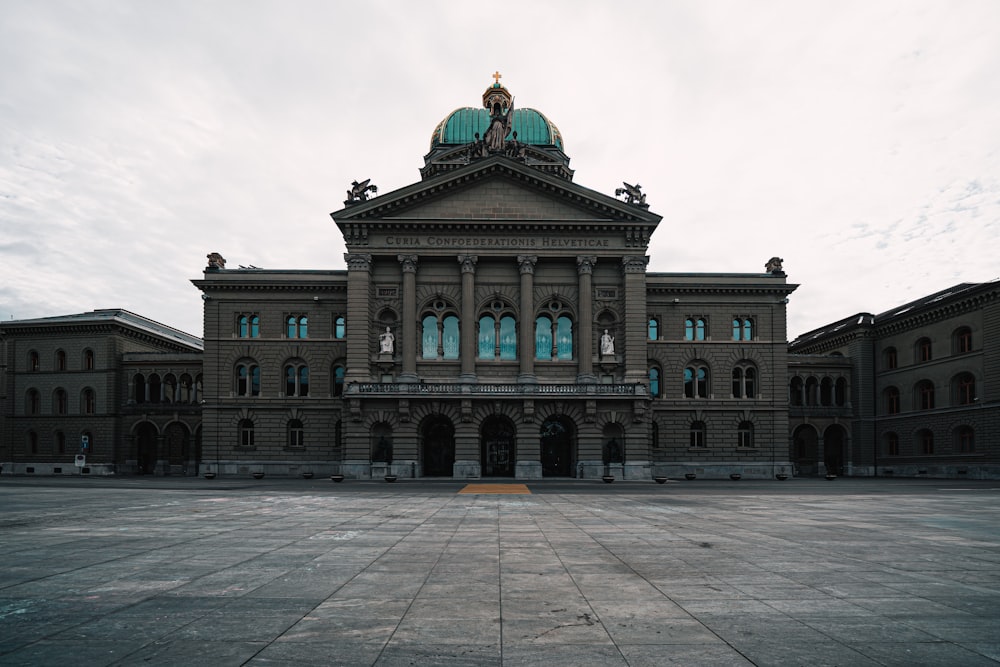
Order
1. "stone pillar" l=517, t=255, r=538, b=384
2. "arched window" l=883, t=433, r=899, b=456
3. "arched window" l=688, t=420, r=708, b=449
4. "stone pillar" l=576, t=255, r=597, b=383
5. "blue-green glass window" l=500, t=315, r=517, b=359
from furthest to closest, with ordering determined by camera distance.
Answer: "arched window" l=883, t=433, r=899, b=456 < "arched window" l=688, t=420, r=708, b=449 < "blue-green glass window" l=500, t=315, r=517, b=359 < "stone pillar" l=576, t=255, r=597, b=383 < "stone pillar" l=517, t=255, r=538, b=384

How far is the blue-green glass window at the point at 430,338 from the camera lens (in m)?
61.1

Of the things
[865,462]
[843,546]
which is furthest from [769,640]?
[865,462]

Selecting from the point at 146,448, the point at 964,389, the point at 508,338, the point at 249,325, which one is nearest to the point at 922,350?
the point at 964,389

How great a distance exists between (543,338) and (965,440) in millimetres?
34881

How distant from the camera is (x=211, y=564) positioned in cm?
1336

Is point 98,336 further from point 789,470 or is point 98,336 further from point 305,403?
point 789,470

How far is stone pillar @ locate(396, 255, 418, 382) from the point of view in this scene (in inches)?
2352

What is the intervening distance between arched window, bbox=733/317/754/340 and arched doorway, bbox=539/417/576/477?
17.6m

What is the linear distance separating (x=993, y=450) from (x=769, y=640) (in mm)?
61834

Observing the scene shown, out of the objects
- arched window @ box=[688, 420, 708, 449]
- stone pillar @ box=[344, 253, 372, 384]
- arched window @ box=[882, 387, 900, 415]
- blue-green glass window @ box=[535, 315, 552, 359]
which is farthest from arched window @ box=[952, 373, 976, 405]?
stone pillar @ box=[344, 253, 372, 384]

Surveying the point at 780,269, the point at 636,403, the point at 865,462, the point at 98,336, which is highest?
the point at 780,269

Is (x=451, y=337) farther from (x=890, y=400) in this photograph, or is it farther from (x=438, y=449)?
(x=890, y=400)

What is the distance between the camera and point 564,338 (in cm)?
6153

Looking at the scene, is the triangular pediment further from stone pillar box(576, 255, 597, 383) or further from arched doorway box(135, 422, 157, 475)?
arched doorway box(135, 422, 157, 475)
